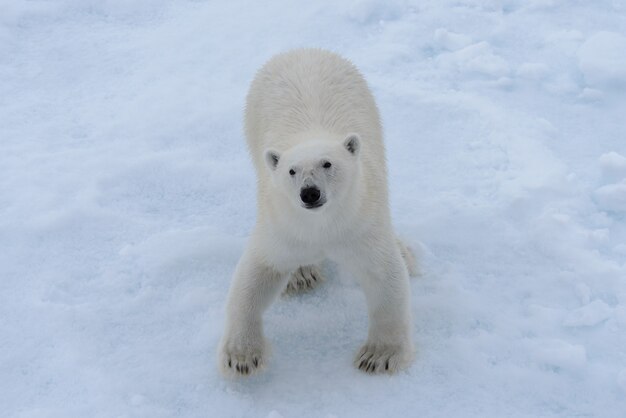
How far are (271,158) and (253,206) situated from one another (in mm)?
1248

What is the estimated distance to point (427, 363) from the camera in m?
3.27

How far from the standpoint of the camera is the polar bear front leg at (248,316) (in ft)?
10.5

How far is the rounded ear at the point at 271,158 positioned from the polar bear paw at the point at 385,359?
2.90 ft

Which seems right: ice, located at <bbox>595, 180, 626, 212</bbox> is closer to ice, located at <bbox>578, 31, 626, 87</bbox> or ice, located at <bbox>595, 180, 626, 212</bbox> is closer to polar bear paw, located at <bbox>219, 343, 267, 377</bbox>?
ice, located at <bbox>578, 31, 626, 87</bbox>

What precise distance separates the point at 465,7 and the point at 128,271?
3582 mm

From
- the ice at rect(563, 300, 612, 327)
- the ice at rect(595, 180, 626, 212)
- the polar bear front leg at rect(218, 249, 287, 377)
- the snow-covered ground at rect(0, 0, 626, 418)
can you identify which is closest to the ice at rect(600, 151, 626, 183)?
the snow-covered ground at rect(0, 0, 626, 418)

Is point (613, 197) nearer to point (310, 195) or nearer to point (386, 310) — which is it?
point (386, 310)

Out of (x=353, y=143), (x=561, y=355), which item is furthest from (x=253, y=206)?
(x=561, y=355)

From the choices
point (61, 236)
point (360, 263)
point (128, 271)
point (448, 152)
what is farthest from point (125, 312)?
point (448, 152)

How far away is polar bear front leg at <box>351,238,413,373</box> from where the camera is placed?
317 cm

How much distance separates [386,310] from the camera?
322 cm

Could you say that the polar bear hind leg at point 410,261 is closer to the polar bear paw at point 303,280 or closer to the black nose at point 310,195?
the polar bear paw at point 303,280

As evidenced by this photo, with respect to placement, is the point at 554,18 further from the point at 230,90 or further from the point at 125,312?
the point at 125,312

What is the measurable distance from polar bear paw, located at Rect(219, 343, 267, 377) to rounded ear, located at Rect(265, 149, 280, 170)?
0.77 metres
